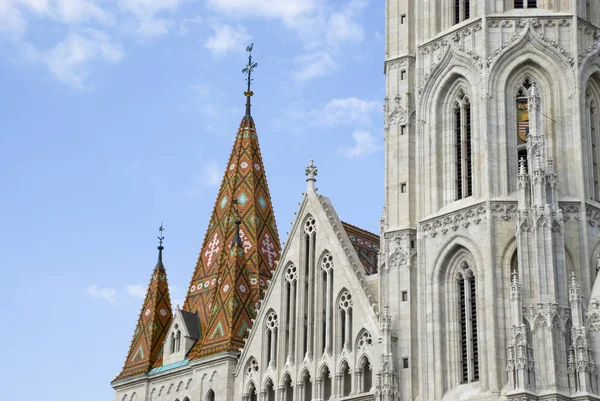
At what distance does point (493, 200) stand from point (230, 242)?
31.8 ft

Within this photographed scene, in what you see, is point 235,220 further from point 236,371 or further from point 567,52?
point 567,52

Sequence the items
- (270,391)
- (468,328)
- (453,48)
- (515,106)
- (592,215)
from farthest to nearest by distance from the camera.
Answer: (270,391)
(453,48)
(515,106)
(592,215)
(468,328)

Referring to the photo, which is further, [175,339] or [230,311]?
[175,339]

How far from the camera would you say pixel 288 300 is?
3625 centimetres

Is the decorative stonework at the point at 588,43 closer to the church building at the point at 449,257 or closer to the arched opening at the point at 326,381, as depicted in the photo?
the church building at the point at 449,257

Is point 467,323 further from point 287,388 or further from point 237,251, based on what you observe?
point 237,251

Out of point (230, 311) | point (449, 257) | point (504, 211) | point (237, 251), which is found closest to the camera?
point (504, 211)

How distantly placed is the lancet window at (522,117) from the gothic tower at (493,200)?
0.04 m

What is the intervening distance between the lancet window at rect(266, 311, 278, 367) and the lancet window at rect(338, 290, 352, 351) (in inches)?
88.7

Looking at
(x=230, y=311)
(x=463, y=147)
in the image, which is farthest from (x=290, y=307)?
(x=463, y=147)

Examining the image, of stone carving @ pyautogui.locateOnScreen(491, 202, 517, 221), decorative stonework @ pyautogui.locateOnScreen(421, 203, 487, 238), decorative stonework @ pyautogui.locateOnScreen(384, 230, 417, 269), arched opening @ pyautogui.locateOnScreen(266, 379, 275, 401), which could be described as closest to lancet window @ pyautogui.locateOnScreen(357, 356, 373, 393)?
decorative stonework @ pyautogui.locateOnScreen(384, 230, 417, 269)

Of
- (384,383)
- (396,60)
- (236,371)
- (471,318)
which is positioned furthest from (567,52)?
(236,371)

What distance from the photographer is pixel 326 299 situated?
116ft

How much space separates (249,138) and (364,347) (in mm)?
11071
